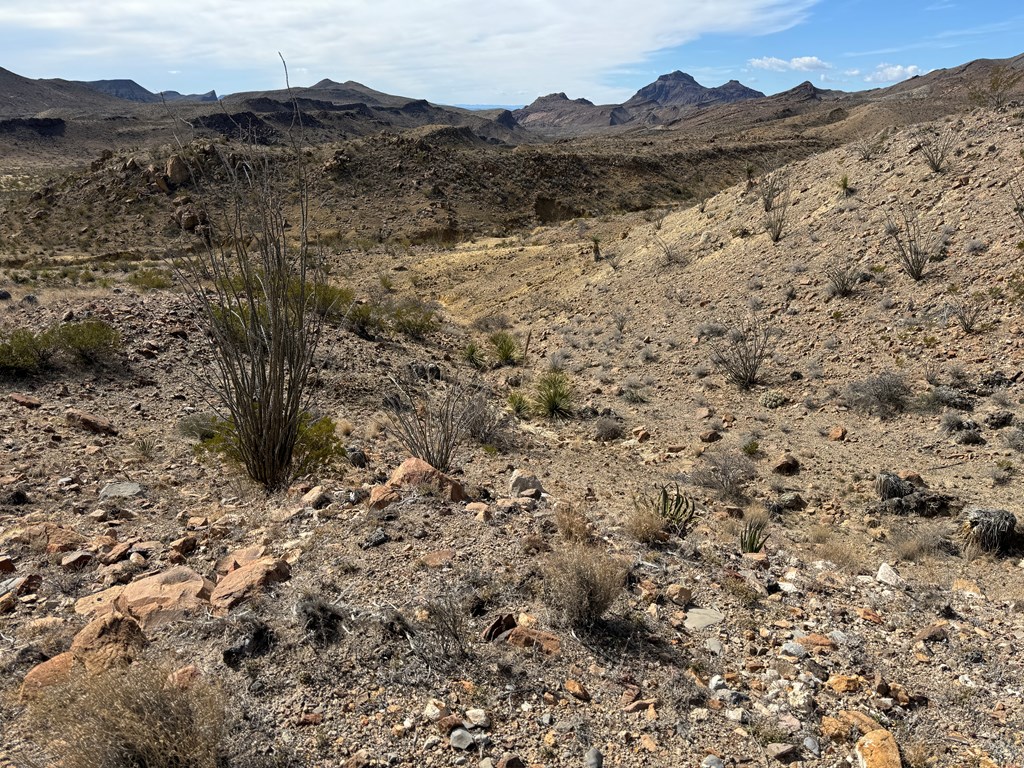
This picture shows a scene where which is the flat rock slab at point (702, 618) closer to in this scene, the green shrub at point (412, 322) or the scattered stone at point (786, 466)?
the scattered stone at point (786, 466)

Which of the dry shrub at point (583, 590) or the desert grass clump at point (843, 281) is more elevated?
the desert grass clump at point (843, 281)

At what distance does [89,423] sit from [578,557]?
5677mm

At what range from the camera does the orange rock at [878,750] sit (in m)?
2.68

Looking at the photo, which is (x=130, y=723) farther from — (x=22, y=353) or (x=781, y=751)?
(x=22, y=353)

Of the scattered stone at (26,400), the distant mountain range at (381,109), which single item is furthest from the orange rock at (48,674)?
the distant mountain range at (381,109)

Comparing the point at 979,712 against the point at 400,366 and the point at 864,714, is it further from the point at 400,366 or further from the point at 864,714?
the point at 400,366

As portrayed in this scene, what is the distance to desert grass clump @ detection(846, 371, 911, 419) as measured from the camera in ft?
26.0

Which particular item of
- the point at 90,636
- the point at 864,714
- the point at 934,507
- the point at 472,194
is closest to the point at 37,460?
the point at 90,636

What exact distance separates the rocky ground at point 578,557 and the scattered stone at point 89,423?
23 mm

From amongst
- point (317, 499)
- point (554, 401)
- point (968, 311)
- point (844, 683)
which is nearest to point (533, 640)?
point (844, 683)

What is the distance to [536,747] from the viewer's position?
104 inches

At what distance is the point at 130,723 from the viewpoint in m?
2.19

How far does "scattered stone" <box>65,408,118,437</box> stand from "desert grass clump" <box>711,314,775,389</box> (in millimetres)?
8358

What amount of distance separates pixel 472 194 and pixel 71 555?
32.7 metres
